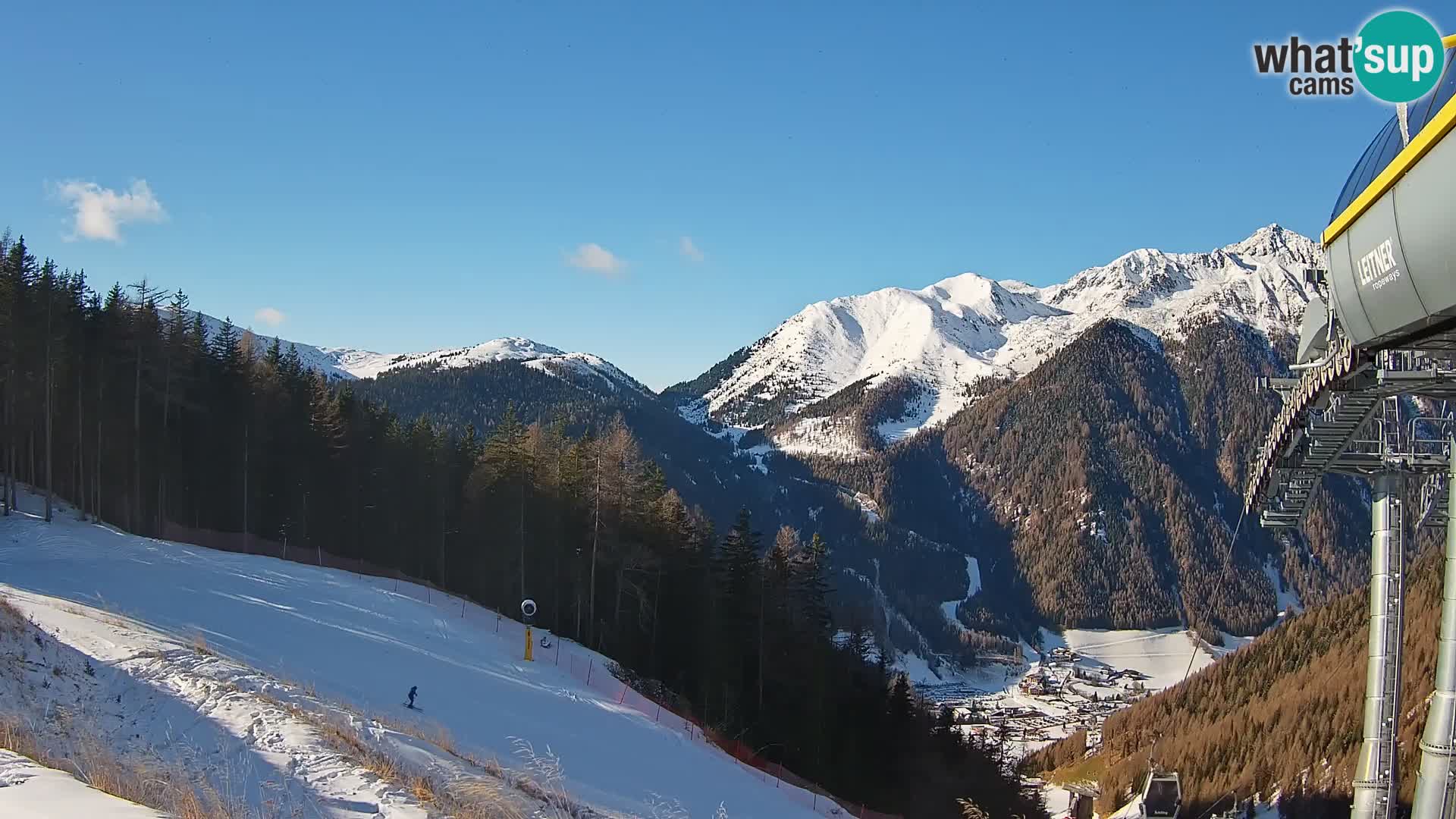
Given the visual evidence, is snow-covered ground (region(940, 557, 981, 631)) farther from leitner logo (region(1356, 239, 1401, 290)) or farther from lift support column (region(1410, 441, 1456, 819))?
leitner logo (region(1356, 239, 1401, 290))

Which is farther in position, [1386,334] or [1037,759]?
[1037,759]

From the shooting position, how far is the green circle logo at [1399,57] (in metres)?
6.73

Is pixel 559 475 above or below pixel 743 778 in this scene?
above

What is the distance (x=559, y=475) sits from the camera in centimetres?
3975

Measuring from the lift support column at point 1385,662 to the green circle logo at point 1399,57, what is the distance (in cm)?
1108

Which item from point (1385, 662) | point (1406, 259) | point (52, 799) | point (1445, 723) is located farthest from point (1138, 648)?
point (52, 799)

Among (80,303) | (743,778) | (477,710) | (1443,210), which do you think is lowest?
(743,778)

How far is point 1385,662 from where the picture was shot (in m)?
14.9

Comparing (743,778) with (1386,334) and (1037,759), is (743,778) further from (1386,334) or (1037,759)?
(1037,759)

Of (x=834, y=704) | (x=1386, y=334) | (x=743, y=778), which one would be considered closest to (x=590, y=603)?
(x=834, y=704)

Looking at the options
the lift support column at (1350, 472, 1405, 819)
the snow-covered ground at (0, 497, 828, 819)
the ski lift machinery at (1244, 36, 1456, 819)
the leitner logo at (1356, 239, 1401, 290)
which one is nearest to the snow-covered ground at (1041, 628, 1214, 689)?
the lift support column at (1350, 472, 1405, 819)

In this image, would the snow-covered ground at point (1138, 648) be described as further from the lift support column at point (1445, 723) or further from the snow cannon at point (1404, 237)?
the snow cannon at point (1404, 237)

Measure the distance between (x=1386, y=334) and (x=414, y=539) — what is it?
147 ft

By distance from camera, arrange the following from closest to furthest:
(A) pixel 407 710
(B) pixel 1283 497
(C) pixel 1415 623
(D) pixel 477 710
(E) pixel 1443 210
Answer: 1. (E) pixel 1443 210
2. (A) pixel 407 710
3. (D) pixel 477 710
4. (B) pixel 1283 497
5. (C) pixel 1415 623
